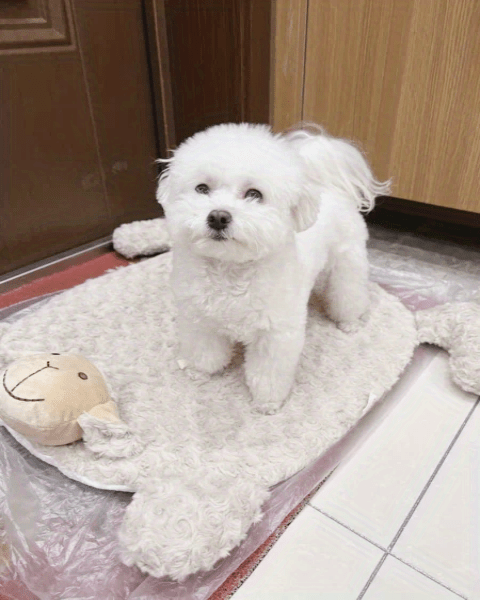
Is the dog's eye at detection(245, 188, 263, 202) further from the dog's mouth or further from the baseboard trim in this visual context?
the baseboard trim

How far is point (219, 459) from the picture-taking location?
82 centimetres

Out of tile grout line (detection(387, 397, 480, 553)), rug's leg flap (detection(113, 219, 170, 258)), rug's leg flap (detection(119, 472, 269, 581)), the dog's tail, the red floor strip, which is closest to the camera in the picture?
rug's leg flap (detection(119, 472, 269, 581))

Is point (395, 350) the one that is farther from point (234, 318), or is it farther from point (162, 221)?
point (162, 221)

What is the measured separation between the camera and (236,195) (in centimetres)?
77

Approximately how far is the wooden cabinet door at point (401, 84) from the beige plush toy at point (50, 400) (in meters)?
1.09

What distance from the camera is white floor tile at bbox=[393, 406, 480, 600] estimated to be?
699 mm

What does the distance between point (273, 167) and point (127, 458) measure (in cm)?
56

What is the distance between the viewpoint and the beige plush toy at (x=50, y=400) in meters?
0.77

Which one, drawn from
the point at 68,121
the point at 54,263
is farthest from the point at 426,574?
the point at 68,121

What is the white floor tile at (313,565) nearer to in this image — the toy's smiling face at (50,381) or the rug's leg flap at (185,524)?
the rug's leg flap at (185,524)

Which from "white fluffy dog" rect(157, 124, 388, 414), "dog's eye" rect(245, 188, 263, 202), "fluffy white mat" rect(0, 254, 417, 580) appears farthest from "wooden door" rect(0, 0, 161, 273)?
"dog's eye" rect(245, 188, 263, 202)

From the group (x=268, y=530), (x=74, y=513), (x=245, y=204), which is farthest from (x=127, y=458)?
(x=245, y=204)

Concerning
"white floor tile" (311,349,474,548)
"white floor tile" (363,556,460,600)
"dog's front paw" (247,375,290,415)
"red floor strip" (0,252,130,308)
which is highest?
→ "dog's front paw" (247,375,290,415)

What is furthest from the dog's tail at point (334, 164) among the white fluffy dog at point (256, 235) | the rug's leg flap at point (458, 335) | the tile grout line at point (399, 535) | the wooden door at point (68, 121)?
the wooden door at point (68, 121)
